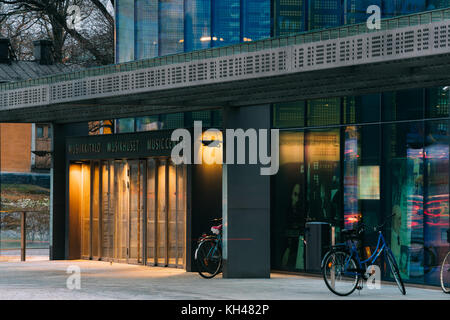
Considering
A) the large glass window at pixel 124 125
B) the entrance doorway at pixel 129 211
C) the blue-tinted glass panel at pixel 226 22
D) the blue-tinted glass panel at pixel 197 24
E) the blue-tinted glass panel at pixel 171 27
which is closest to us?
the blue-tinted glass panel at pixel 226 22

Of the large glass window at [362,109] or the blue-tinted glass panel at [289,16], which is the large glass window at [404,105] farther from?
the blue-tinted glass panel at [289,16]

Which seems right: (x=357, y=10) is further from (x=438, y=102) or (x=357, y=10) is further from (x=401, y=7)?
(x=438, y=102)

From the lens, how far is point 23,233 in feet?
79.2

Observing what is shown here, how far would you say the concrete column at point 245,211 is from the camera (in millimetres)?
17016

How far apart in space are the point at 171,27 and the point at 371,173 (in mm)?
6400

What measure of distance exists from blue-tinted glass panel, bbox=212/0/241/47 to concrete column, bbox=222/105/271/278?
3.38 metres

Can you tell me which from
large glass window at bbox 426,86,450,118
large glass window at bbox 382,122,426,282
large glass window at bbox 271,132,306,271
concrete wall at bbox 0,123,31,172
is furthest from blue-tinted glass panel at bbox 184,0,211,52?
concrete wall at bbox 0,123,31,172

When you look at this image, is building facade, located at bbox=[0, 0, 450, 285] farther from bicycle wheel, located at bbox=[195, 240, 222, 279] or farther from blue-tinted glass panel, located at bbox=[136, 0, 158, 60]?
bicycle wheel, located at bbox=[195, 240, 222, 279]

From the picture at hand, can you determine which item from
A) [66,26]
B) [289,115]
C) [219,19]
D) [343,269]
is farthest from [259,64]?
[66,26]

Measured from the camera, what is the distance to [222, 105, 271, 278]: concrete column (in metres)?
17.0

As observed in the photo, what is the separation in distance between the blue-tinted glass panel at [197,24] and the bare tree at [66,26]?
577 inches

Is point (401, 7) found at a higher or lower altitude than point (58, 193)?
higher

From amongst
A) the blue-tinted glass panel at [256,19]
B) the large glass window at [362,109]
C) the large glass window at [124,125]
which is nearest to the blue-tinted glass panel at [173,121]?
the large glass window at [124,125]

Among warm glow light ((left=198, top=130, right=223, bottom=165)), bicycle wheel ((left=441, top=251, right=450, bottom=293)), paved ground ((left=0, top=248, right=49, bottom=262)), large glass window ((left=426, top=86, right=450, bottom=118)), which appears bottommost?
paved ground ((left=0, top=248, right=49, bottom=262))
